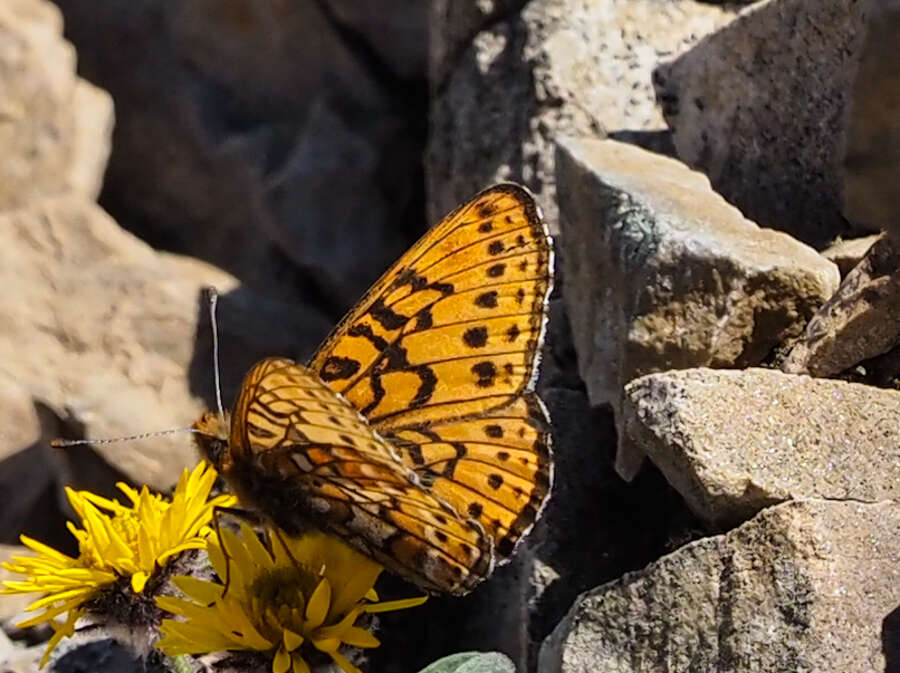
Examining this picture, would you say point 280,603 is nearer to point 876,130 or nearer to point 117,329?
point 876,130

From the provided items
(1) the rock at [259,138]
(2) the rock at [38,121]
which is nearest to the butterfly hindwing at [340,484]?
(1) the rock at [259,138]

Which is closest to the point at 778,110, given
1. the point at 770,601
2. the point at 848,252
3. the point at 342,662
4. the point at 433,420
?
the point at 848,252

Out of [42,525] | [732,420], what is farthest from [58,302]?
[732,420]

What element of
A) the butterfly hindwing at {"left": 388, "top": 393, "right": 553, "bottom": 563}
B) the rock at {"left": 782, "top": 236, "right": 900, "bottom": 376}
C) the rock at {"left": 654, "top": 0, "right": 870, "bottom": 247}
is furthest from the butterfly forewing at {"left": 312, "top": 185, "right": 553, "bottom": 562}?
the rock at {"left": 654, "top": 0, "right": 870, "bottom": 247}

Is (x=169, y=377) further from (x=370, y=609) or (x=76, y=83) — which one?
(x=370, y=609)

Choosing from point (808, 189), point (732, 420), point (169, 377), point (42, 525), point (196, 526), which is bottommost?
point (42, 525)

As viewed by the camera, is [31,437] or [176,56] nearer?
[31,437]

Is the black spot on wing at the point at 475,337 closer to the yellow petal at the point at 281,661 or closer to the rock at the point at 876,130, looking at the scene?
the yellow petal at the point at 281,661

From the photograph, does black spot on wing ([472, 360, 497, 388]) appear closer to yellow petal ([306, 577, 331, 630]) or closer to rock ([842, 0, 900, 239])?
yellow petal ([306, 577, 331, 630])
